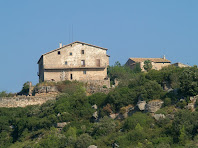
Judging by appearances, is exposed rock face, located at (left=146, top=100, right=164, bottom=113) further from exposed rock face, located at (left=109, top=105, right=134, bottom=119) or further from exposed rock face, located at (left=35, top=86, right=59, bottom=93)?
exposed rock face, located at (left=35, top=86, right=59, bottom=93)

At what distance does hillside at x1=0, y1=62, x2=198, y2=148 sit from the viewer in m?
38.4

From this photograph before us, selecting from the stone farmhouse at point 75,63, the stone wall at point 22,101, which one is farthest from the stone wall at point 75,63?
the stone wall at point 22,101

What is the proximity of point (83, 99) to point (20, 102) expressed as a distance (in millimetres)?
8049

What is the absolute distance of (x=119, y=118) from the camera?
44.7 m

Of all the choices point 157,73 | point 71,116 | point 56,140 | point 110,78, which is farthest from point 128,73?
point 56,140

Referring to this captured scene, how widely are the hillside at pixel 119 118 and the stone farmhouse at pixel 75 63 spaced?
547 cm

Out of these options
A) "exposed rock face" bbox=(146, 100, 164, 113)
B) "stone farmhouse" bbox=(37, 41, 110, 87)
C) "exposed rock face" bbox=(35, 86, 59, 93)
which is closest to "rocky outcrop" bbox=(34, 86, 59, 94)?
"exposed rock face" bbox=(35, 86, 59, 93)

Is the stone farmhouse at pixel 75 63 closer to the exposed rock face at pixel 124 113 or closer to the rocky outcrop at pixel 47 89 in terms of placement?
the rocky outcrop at pixel 47 89

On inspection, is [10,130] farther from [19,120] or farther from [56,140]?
[56,140]

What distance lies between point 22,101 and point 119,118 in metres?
12.9

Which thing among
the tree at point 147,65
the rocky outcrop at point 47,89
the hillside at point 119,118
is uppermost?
the tree at point 147,65

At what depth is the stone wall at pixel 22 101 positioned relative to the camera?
173ft

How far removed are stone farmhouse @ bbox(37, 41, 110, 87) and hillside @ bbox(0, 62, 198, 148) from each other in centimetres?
547

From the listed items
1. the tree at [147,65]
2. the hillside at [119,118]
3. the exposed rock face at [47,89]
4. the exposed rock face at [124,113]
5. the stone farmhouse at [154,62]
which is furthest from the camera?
the stone farmhouse at [154,62]
